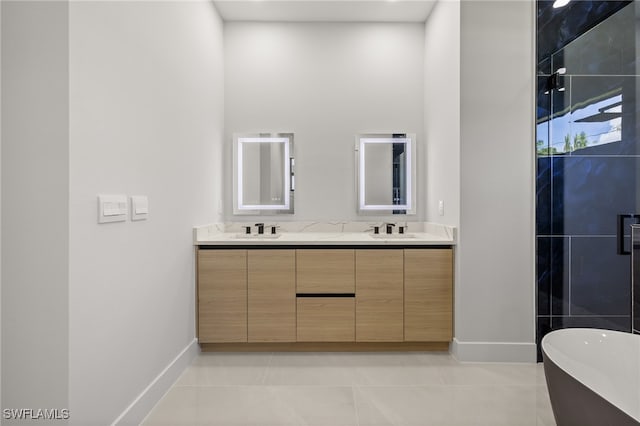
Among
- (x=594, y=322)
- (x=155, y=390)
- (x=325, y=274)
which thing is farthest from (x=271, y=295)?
(x=594, y=322)

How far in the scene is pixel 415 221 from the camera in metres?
3.31

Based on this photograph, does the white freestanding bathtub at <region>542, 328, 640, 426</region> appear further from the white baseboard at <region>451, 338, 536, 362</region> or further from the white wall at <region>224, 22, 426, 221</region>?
the white wall at <region>224, 22, 426, 221</region>

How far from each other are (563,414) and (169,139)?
240 centimetres

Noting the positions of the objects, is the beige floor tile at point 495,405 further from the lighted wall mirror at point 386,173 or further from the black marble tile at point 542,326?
the lighted wall mirror at point 386,173

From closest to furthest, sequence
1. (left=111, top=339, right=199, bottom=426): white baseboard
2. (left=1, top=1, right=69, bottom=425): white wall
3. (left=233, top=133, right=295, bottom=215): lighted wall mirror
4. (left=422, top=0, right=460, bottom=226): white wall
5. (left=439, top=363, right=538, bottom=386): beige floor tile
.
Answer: (left=1, top=1, right=69, bottom=425): white wall
(left=111, top=339, right=199, bottom=426): white baseboard
(left=439, top=363, right=538, bottom=386): beige floor tile
(left=422, top=0, right=460, bottom=226): white wall
(left=233, top=133, right=295, bottom=215): lighted wall mirror

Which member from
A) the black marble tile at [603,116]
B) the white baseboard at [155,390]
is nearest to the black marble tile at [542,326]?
the black marble tile at [603,116]

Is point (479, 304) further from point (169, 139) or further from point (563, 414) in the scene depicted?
point (169, 139)

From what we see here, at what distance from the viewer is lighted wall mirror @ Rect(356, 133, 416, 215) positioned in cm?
327

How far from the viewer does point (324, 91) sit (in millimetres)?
3283

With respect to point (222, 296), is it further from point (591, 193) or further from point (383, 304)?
point (591, 193)

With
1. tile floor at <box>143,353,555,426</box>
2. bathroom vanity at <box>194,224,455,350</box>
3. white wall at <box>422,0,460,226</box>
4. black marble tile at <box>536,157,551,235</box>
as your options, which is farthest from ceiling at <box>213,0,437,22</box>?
tile floor at <box>143,353,555,426</box>

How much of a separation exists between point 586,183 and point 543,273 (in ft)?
2.17

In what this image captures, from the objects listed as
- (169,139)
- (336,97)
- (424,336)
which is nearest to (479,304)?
(424,336)

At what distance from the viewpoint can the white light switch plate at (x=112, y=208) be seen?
1485 millimetres
